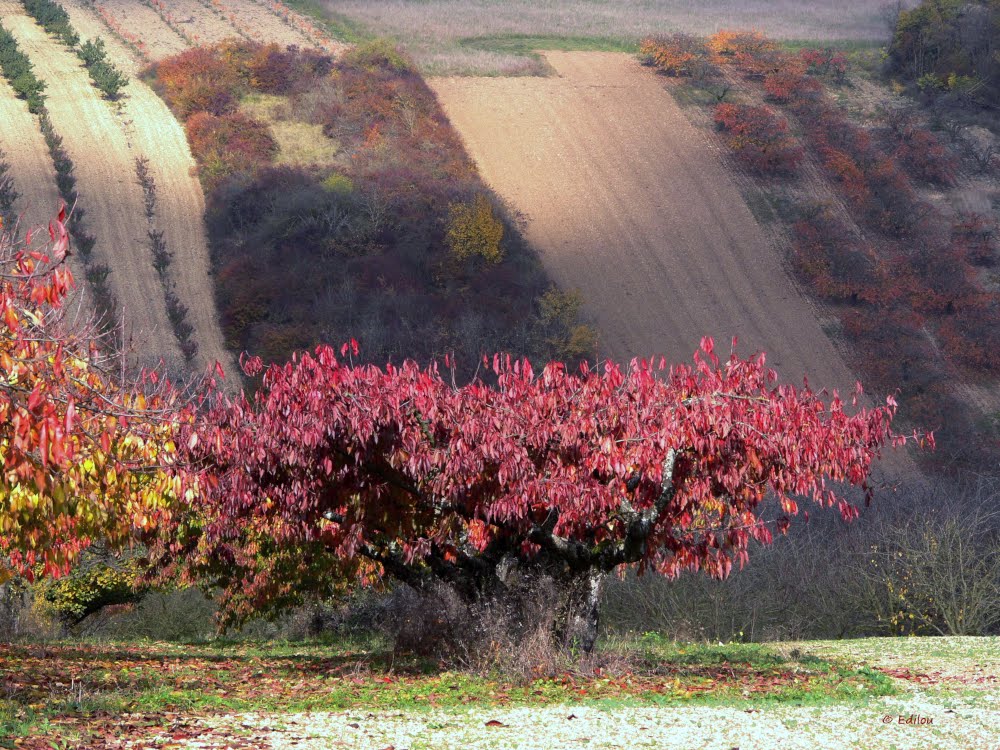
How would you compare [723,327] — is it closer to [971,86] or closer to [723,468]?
[971,86]

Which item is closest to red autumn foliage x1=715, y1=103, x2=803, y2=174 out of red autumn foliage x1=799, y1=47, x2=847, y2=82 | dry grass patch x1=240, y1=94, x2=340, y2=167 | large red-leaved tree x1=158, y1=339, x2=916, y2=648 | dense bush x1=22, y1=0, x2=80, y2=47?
red autumn foliage x1=799, y1=47, x2=847, y2=82

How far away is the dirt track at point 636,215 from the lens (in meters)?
41.8

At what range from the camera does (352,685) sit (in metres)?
10.6

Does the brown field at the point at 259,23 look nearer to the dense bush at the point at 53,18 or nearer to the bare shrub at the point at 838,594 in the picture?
the dense bush at the point at 53,18

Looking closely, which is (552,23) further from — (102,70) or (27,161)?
(27,161)

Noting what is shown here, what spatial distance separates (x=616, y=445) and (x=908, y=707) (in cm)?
324

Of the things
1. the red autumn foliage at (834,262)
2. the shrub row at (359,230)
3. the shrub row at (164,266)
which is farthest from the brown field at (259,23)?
the red autumn foliage at (834,262)

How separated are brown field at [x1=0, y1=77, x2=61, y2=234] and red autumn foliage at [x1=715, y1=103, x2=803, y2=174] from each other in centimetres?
3028

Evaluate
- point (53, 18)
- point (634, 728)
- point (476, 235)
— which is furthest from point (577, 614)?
point (53, 18)

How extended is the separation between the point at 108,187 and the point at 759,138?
2945cm

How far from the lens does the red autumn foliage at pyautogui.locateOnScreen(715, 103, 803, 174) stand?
5253 centimetres

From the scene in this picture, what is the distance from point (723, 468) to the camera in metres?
10.2

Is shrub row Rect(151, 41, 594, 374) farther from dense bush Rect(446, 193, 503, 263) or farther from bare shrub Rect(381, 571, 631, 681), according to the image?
bare shrub Rect(381, 571, 631, 681)

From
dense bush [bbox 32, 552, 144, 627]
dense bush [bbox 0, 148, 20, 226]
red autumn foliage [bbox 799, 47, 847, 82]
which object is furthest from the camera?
red autumn foliage [bbox 799, 47, 847, 82]
